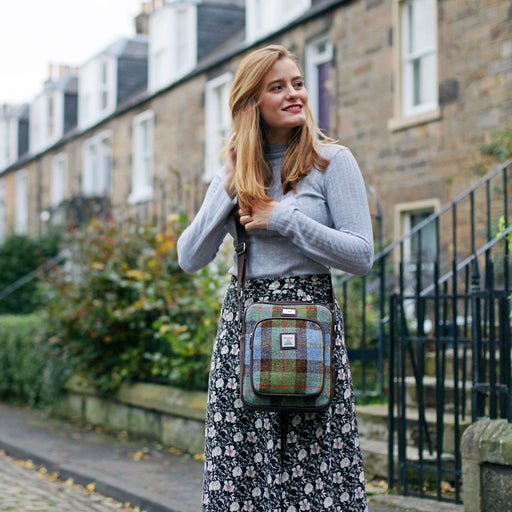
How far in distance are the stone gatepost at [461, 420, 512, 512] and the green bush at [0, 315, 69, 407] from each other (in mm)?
6163

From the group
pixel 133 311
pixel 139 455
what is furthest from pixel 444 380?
pixel 133 311

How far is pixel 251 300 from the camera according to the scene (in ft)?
9.08

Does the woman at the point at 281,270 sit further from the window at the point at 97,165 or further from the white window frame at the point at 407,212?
the window at the point at 97,165

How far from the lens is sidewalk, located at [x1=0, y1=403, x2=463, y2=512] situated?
522cm

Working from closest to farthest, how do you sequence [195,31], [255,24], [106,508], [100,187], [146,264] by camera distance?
[106,508] < [146,264] < [255,24] < [195,31] < [100,187]

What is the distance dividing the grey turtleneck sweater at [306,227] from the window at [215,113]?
43.5ft

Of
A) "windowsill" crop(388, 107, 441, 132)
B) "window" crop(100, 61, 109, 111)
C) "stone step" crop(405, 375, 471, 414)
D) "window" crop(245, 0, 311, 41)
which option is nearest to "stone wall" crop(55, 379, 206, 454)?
"stone step" crop(405, 375, 471, 414)

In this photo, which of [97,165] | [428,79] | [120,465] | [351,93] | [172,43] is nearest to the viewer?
[120,465]

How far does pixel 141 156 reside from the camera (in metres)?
19.6

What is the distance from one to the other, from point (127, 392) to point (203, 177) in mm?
8061

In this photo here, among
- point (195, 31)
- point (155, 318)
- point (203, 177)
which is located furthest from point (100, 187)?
point (155, 318)

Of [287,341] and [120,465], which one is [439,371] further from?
[120,465]

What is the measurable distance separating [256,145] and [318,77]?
37.8ft

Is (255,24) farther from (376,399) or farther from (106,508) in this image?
(106,508)
